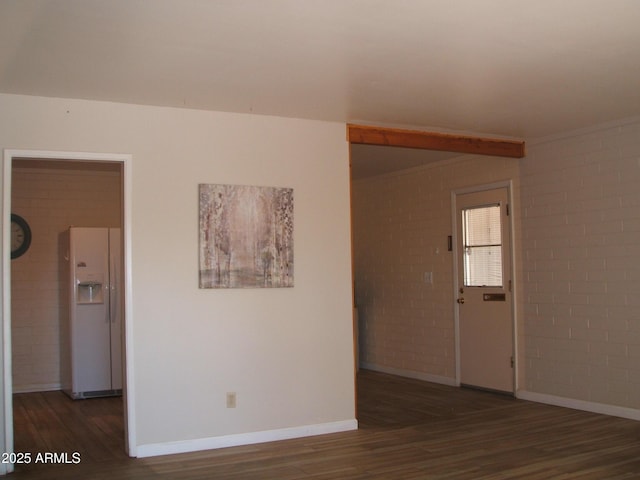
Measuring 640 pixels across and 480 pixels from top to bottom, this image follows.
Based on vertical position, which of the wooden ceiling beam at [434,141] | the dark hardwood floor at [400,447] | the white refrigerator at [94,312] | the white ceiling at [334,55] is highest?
the white ceiling at [334,55]

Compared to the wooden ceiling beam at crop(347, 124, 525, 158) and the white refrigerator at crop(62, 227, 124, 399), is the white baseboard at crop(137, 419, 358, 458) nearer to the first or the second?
the wooden ceiling beam at crop(347, 124, 525, 158)

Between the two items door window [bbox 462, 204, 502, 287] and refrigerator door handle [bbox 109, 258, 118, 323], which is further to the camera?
refrigerator door handle [bbox 109, 258, 118, 323]

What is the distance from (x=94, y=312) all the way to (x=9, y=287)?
9.53ft

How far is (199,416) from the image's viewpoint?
16.5 feet

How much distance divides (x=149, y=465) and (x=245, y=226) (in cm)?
187

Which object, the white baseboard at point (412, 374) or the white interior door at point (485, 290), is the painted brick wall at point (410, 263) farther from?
the white interior door at point (485, 290)

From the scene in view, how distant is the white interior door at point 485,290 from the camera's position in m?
6.88

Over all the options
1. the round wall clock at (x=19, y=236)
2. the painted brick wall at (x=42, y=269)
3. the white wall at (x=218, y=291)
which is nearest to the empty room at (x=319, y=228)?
the white wall at (x=218, y=291)

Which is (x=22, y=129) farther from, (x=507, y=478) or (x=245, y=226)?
(x=507, y=478)

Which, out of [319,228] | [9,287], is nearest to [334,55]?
[319,228]

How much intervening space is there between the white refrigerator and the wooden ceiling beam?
3.12 meters

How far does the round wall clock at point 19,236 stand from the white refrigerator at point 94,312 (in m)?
0.69

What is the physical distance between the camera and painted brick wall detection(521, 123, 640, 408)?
5.68m

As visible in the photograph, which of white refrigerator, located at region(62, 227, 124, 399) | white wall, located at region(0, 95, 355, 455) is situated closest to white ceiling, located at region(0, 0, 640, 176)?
white wall, located at region(0, 95, 355, 455)
